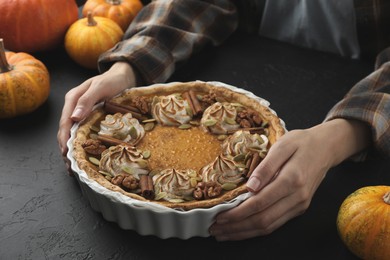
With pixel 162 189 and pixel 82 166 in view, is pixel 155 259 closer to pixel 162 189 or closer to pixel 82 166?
pixel 162 189

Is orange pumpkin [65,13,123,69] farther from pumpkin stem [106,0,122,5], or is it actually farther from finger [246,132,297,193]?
finger [246,132,297,193]

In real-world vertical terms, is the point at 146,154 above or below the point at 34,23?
below

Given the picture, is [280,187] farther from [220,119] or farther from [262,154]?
[220,119]

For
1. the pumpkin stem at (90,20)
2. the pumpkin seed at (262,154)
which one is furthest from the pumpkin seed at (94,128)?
the pumpkin stem at (90,20)

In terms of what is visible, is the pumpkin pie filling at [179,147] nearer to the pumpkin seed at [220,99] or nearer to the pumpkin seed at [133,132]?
the pumpkin seed at [133,132]

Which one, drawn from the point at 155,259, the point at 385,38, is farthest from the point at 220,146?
the point at 385,38

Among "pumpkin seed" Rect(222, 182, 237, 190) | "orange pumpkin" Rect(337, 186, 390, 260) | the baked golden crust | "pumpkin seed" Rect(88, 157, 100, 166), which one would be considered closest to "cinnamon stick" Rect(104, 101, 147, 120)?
the baked golden crust

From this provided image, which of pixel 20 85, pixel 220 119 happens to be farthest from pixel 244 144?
pixel 20 85
